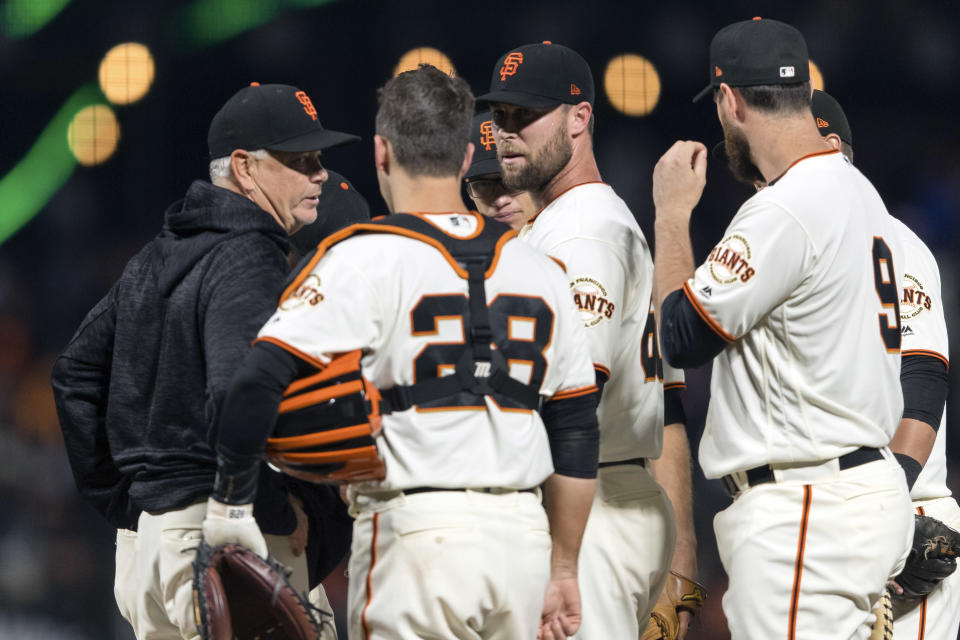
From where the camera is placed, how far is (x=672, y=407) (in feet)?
9.67

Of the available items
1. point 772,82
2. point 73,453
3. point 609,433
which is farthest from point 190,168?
point 772,82

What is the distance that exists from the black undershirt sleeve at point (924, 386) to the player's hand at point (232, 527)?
1.50 m

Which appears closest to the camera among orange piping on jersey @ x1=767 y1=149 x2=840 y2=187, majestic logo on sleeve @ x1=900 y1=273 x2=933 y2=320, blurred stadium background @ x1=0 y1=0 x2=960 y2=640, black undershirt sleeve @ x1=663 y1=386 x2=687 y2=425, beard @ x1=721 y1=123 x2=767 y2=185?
orange piping on jersey @ x1=767 y1=149 x2=840 y2=187

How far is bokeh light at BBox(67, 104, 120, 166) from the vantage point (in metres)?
4.60

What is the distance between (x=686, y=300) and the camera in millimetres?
2281

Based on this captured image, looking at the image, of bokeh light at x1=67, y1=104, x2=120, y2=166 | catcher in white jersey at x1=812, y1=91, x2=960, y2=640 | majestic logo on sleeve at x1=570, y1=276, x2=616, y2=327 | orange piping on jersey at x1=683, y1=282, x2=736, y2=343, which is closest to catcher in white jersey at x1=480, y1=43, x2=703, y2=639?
majestic logo on sleeve at x1=570, y1=276, x2=616, y2=327

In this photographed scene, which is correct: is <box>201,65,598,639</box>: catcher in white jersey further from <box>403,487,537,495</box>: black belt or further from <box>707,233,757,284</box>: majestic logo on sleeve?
<box>707,233,757,284</box>: majestic logo on sleeve

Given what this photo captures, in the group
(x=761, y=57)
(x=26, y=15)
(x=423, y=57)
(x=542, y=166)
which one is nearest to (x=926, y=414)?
(x=761, y=57)

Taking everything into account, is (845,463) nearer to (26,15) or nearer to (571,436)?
(571,436)

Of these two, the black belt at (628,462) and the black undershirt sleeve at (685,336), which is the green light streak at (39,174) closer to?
the black belt at (628,462)

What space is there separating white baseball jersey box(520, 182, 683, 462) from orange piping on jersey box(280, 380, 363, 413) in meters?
0.75

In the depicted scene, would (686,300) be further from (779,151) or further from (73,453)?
(73,453)

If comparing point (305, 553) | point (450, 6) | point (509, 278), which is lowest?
point (305, 553)

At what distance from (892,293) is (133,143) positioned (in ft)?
10.4
